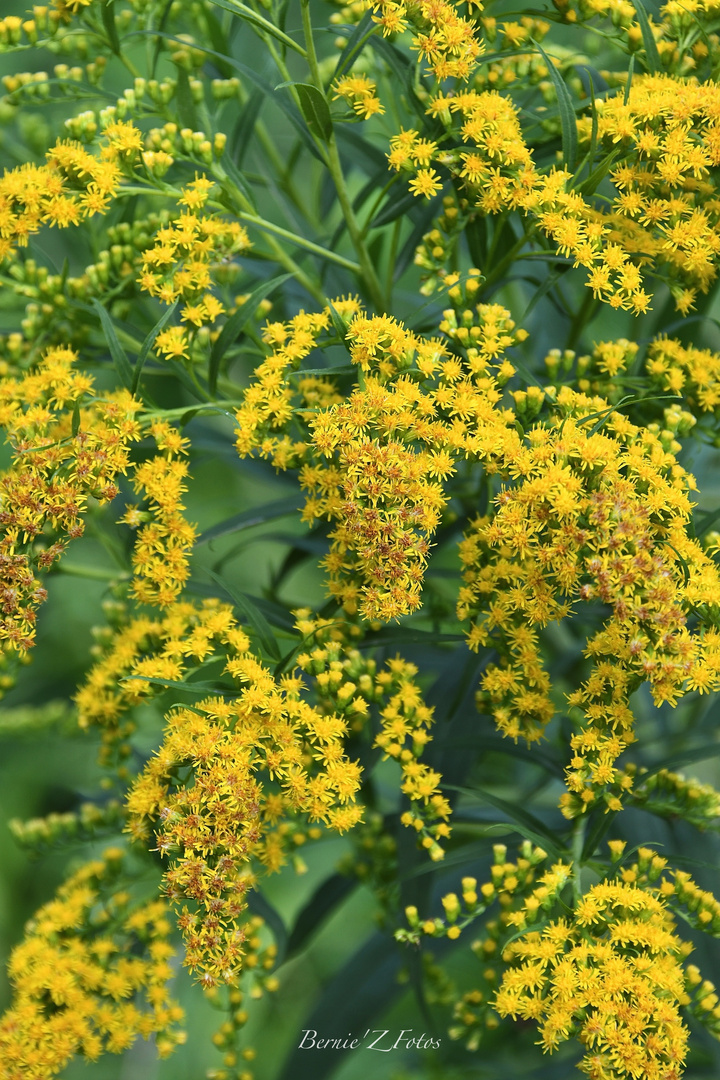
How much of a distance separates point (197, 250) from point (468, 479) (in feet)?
2.00

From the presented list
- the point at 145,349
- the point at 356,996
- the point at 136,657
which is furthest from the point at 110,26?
the point at 356,996

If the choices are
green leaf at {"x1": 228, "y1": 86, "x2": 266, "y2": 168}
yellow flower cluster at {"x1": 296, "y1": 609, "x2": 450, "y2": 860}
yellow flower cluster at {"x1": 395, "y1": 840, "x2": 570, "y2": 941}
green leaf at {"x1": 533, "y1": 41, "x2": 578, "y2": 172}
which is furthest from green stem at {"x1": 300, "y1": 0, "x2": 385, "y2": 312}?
yellow flower cluster at {"x1": 395, "y1": 840, "x2": 570, "y2": 941}

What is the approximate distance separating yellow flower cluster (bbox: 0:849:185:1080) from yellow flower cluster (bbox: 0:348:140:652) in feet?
1.87

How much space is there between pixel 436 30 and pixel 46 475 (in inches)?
34.0

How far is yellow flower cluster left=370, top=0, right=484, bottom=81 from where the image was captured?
1.38 meters

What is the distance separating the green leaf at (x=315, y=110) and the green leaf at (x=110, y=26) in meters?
0.36

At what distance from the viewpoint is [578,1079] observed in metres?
1.97

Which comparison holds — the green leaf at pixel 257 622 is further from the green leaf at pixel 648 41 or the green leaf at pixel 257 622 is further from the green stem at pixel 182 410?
the green leaf at pixel 648 41

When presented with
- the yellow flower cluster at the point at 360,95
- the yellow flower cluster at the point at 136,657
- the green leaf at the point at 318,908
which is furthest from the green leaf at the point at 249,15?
the green leaf at the point at 318,908

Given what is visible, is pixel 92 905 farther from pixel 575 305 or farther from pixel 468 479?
pixel 575 305

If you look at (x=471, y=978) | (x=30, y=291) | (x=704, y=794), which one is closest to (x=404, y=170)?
(x=30, y=291)

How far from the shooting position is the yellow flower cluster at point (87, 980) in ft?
5.20

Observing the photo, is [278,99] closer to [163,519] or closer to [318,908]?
[163,519]

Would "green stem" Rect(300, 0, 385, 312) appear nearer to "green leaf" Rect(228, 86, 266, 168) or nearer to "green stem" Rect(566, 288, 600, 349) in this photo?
"green leaf" Rect(228, 86, 266, 168)
